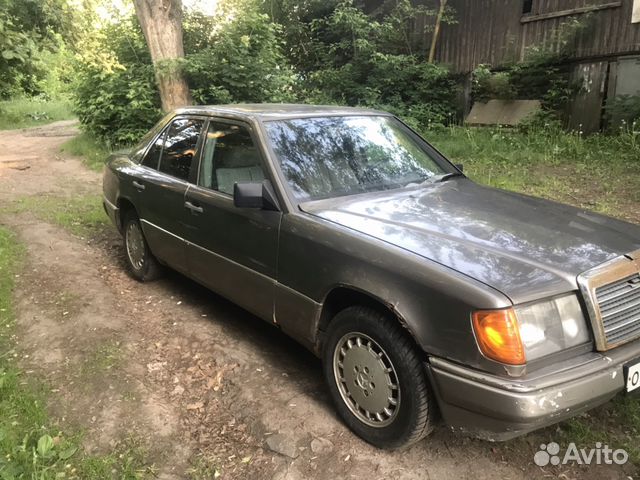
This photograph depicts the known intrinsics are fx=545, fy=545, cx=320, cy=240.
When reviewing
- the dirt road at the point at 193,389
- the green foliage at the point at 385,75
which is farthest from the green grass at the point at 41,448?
the green foliage at the point at 385,75

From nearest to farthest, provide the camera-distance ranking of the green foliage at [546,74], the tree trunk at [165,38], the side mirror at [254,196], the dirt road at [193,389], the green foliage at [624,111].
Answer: the dirt road at [193,389] < the side mirror at [254,196] < the tree trunk at [165,38] < the green foliage at [624,111] < the green foliage at [546,74]

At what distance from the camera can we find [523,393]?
2.19 m

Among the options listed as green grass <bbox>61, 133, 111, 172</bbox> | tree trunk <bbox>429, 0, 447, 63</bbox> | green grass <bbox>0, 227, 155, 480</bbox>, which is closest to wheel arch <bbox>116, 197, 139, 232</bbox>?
green grass <bbox>0, 227, 155, 480</bbox>

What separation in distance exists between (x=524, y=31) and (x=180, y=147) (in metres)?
11.1

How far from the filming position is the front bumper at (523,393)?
2203 millimetres

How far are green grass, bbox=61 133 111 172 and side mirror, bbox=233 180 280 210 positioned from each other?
8.77 metres

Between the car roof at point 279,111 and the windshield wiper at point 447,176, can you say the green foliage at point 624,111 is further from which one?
the car roof at point 279,111

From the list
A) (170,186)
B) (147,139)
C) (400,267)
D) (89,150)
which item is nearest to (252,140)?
(170,186)

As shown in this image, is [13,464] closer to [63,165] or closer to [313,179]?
[313,179]

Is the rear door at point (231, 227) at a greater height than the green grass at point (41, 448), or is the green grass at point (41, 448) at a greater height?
the rear door at point (231, 227)

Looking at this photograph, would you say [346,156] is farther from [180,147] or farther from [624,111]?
[624,111]

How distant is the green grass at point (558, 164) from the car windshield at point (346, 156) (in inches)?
146

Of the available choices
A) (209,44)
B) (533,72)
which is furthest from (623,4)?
(209,44)

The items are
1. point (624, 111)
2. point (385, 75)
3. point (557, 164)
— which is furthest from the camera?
point (385, 75)
